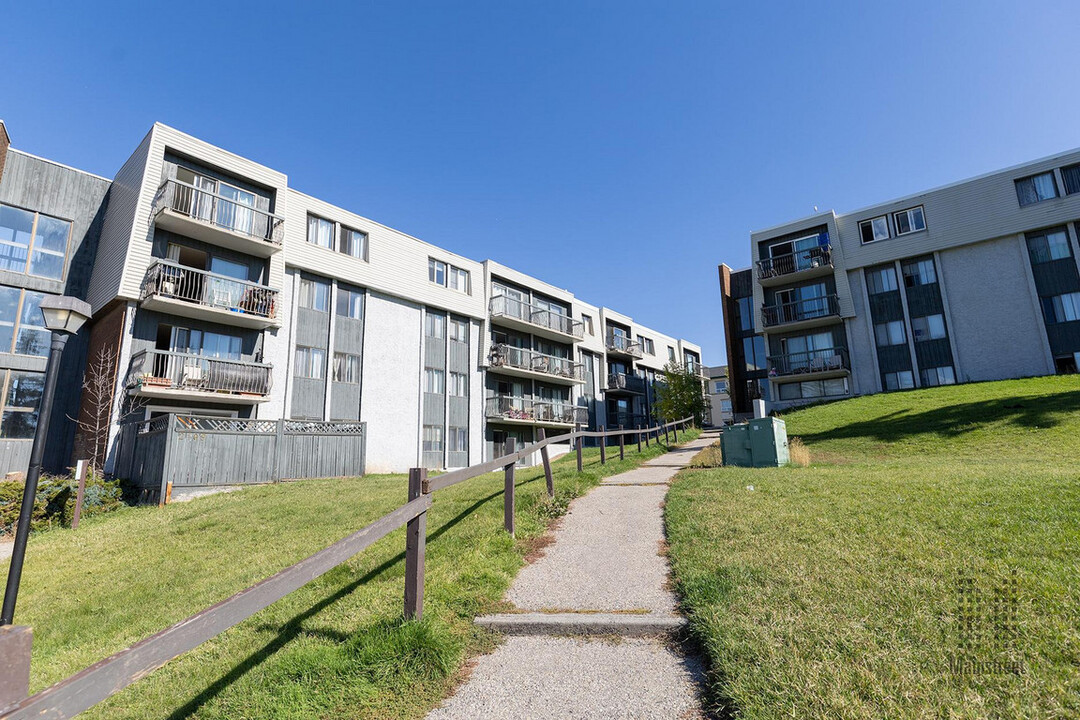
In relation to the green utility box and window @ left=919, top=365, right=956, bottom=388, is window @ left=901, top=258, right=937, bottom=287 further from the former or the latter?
the green utility box

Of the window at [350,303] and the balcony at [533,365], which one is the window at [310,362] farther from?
the balcony at [533,365]

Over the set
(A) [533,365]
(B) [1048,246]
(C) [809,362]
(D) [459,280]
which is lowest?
(C) [809,362]

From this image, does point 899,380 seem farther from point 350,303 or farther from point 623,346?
point 350,303

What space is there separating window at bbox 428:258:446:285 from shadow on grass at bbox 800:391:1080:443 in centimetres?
1869

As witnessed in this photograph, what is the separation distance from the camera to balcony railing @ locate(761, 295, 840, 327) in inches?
1236

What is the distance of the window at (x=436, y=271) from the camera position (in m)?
28.2

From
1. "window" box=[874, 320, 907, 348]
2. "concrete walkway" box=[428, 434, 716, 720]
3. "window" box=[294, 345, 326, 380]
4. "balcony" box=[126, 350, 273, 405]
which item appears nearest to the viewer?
"concrete walkway" box=[428, 434, 716, 720]

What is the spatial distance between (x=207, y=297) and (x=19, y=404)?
→ 286 inches

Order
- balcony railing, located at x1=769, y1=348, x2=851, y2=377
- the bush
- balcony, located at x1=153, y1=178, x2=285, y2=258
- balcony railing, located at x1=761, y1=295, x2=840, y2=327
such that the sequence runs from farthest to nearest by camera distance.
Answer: balcony railing, located at x1=761, y1=295, x2=840, y2=327 → balcony railing, located at x1=769, y1=348, x2=851, y2=377 → balcony, located at x1=153, y1=178, x2=285, y2=258 → the bush

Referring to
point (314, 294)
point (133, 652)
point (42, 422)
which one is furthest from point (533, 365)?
point (133, 652)

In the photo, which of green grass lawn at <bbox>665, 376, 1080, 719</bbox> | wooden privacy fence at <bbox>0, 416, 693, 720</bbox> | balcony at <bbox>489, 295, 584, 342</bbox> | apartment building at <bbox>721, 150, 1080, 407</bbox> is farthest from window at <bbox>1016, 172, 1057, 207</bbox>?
wooden privacy fence at <bbox>0, 416, 693, 720</bbox>

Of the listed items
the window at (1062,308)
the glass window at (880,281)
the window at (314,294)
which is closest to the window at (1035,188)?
the window at (1062,308)

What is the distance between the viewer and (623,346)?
45844 millimetres

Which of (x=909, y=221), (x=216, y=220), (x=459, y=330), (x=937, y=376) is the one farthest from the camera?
(x=909, y=221)
